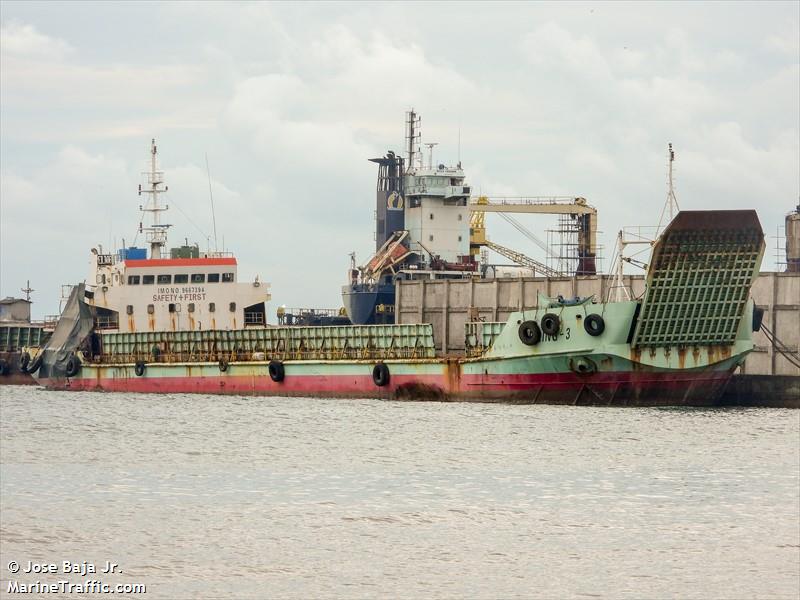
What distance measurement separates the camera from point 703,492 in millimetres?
31141

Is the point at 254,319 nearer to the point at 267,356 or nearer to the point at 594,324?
the point at 267,356

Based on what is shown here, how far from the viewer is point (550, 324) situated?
50281mm

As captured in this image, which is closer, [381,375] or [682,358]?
[682,358]

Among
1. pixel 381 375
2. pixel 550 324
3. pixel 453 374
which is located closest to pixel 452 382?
pixel 453 374

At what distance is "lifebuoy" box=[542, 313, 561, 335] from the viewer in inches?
1975

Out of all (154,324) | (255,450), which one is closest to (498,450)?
(255,450)

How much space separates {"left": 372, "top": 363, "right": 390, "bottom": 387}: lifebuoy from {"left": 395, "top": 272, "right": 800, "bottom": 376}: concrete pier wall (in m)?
6.45

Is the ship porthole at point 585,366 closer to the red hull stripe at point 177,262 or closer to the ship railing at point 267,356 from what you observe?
the ship railing at point 267,356

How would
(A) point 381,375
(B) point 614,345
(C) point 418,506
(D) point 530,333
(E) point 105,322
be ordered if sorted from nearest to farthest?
(C) point 418,506
(B) point 614,345
(D) point 530,333
(A) point 381,375
(E) point 105,322

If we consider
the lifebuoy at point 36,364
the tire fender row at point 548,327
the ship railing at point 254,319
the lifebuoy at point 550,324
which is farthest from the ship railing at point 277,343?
the lifebuoy at point 550,324

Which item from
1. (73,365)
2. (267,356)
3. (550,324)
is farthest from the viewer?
(73,365)

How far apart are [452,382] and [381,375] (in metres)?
4.07

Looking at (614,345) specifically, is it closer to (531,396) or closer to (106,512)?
(531,396)

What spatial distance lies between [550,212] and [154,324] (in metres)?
32.5
